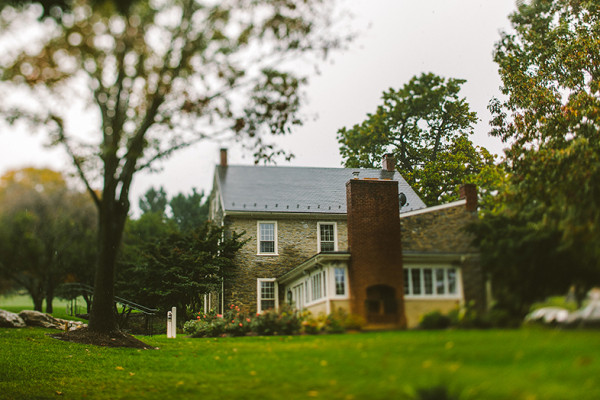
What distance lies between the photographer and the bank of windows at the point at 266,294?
8513mm

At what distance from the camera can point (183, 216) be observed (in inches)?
848

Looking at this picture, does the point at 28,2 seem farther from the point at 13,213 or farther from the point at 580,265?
the point at 580,265

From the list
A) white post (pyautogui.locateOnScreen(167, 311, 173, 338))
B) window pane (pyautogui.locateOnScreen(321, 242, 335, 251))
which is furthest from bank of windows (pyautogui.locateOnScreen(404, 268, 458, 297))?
white post (pyautogui.locateOnScreen(167, 311, 173, 338))

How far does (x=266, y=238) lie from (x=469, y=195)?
3331mm

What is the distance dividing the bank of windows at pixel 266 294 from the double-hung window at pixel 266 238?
537mm

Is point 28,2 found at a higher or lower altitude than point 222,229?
higher

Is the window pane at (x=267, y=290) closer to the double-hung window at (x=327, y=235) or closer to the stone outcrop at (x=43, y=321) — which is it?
the double-hung window at (x=327, y=235)

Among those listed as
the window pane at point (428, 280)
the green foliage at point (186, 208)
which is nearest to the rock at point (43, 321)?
the green foliage at point (186, 208)

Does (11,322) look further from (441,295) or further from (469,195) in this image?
(441,295)

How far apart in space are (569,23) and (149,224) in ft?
41.5

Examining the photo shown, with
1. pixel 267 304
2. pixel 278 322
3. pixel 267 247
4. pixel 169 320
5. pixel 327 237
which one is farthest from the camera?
pixel 169 320

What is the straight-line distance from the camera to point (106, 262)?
11984 mm

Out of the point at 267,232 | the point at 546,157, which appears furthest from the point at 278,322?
the point at 546,157

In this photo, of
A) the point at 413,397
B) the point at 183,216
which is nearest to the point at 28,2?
the point at 413,397
